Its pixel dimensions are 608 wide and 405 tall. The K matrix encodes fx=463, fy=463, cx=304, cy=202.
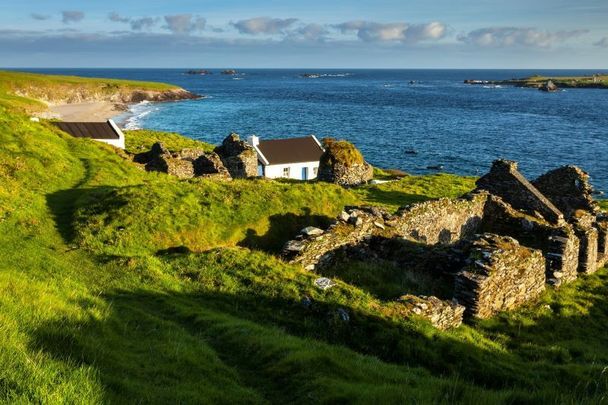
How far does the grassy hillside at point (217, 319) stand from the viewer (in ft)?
29.3

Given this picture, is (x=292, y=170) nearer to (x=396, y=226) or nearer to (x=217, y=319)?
(x=396, y=226)

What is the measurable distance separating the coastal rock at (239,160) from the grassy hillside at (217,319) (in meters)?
18.8

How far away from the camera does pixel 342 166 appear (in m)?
50.8

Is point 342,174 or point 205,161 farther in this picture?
point 342,174

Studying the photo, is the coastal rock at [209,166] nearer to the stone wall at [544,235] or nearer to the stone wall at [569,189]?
the stone wall at [544,235]

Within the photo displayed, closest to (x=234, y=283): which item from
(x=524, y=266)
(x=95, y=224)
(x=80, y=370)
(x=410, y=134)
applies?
(x=95, y=224)

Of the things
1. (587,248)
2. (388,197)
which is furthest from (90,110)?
(587,248)

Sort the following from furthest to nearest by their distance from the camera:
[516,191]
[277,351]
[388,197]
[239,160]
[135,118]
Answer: [135,118]
[239,160]
[388,197]
[516,191]
[277,351]

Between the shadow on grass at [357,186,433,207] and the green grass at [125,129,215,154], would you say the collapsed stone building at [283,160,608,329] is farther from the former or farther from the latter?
the green grass at [125,129,215,154]

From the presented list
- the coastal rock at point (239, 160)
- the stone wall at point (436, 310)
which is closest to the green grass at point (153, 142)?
the coastal rock at point (239, 160)

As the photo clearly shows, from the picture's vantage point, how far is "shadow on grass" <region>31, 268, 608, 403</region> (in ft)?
29.8

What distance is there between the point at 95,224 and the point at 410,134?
11160 centimetres

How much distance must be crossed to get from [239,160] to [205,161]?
4.87 metres

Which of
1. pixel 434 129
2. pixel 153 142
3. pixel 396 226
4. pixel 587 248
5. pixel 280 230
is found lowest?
pixel 587 248
